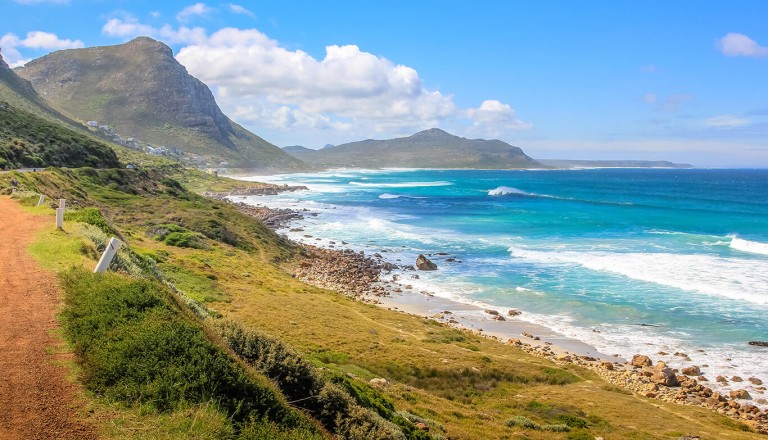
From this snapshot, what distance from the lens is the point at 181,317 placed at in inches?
344

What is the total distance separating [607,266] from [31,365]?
42.3 meters

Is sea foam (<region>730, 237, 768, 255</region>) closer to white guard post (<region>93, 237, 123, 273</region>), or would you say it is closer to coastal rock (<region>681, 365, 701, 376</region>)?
coastal rock (<region>681, 365, 701, 376</region>)

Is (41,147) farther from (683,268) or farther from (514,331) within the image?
(683,268)

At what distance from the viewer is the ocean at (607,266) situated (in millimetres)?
26734

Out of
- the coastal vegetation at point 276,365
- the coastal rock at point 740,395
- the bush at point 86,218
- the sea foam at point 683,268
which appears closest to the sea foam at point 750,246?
the sea foam at point 683,268

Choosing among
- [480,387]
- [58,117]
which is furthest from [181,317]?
[58,117]

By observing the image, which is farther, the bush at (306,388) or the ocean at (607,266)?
the ocean at (607,266)

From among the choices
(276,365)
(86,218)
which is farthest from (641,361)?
(86,218)

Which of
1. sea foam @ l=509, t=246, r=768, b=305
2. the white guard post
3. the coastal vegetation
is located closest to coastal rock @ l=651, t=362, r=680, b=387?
the coastal vegetation

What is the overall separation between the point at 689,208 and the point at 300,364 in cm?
9769

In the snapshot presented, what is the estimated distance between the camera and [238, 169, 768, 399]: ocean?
26.7m

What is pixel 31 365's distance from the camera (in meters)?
7.31

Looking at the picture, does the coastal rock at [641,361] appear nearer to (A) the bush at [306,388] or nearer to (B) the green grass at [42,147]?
(A) the bush at [306,388]

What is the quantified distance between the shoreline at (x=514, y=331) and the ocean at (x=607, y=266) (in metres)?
1.09
